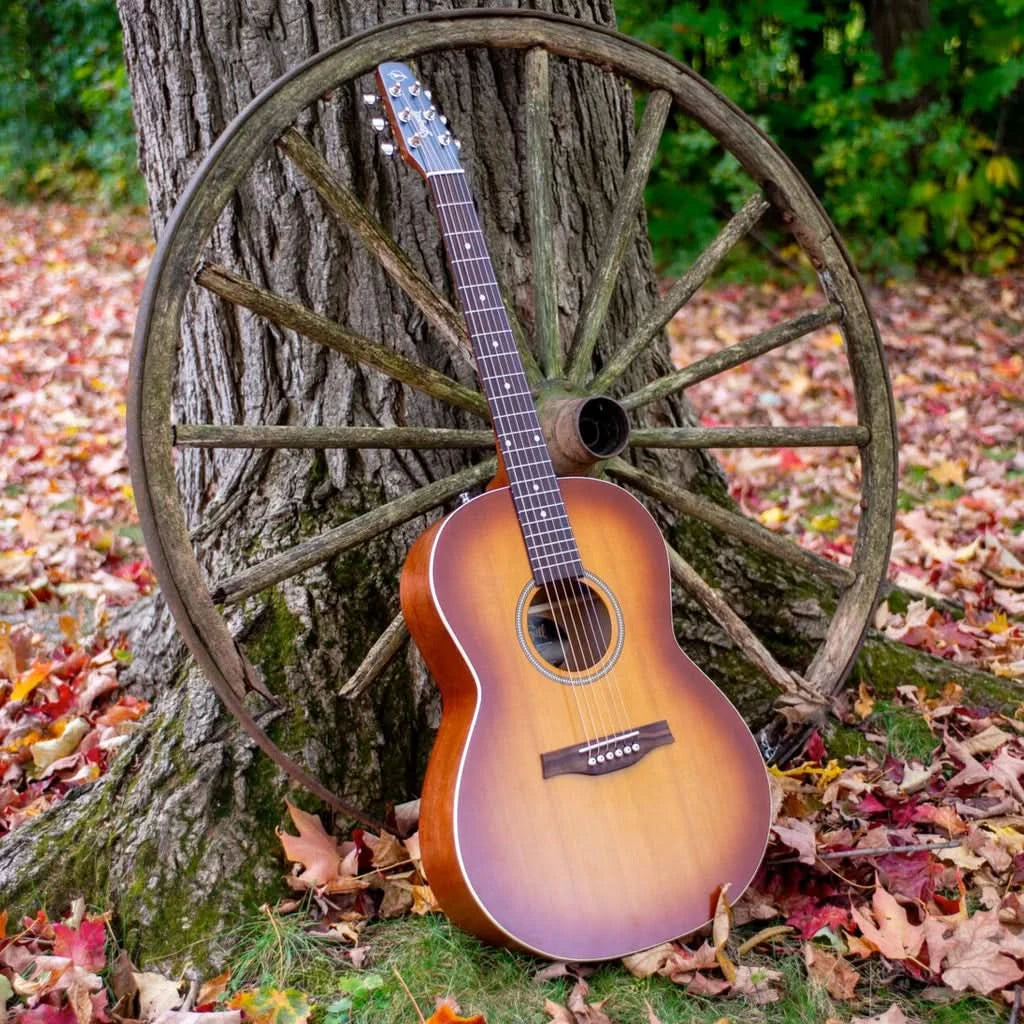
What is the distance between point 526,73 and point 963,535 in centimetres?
243

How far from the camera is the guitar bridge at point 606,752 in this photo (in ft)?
6.58

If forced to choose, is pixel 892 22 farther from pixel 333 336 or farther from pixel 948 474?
pixel 333 336

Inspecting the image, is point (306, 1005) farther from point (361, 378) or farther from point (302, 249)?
point (302, 249)

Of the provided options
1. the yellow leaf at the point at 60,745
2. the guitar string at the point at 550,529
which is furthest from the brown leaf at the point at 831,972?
the yellow leaf at the point at 60,745

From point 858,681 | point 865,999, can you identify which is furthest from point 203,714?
point 858,681

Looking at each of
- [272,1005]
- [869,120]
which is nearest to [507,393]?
[272,1005]

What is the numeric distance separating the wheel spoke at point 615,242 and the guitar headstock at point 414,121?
1.44 ft

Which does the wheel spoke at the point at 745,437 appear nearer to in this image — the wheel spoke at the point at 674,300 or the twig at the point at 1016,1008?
the wheel spoke at the point at 674,300

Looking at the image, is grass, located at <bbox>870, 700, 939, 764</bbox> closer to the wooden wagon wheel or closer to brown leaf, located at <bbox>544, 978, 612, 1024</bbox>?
the wooden wagon wheel

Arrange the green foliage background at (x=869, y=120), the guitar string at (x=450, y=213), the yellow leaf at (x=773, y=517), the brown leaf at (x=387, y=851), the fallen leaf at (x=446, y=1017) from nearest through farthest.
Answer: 1. the fallen leaf at (x=446, y=1017)
2. the guitar string at (x=450, y=213)
3. the brown leaf at (x=387, y=851)
4. the yellow leaf at (x=773, y=517)
5. the green foliage background at (x=869, y=120)

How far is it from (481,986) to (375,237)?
1.49m

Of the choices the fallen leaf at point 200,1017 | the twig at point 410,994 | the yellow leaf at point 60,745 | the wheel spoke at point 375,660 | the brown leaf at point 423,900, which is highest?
the wheel spoke at point 375,660

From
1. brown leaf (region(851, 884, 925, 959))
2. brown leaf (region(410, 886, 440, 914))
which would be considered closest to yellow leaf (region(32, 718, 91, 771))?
brown leaf (region(410, 886, 440, 914))

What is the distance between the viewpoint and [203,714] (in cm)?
240
